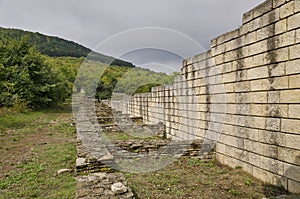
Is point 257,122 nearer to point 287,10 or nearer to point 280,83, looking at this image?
point 280,83

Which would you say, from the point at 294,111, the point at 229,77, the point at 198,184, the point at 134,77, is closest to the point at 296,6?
the point at 294,111

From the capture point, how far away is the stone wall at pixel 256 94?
3537 millimetres

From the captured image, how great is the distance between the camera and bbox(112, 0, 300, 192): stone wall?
11.6 ft

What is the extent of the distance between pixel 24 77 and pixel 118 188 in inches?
637

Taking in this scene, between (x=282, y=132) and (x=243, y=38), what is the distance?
194 cm

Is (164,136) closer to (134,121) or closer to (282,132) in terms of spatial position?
(134,121)

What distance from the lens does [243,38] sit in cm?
461

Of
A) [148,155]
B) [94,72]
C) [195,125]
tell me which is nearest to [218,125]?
[195,125]

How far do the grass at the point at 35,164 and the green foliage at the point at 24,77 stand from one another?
7027mm

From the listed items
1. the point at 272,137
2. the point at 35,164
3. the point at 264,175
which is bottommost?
the point at 35,164

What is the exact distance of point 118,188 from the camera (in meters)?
3.23

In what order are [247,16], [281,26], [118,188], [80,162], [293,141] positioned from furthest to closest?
[80,162] < [247,16] < [281,26] < [293,141] < [118,188]

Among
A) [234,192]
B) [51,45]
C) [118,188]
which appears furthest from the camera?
[51,45]

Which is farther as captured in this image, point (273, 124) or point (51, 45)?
point (51, 45)
